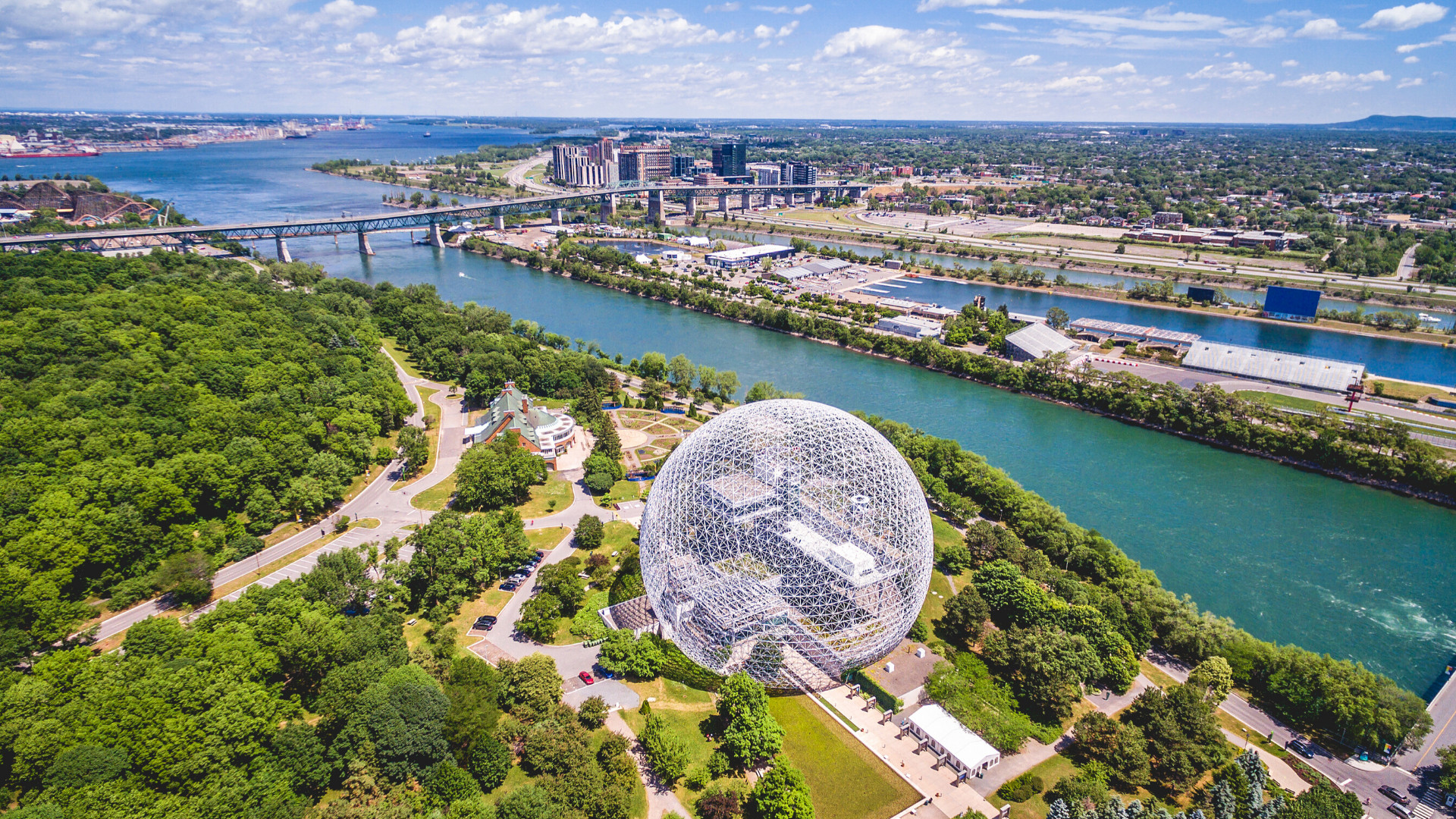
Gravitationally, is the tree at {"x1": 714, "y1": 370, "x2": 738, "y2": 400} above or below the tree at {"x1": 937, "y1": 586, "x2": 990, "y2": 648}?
above

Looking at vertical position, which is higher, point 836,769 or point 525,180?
point 525,180

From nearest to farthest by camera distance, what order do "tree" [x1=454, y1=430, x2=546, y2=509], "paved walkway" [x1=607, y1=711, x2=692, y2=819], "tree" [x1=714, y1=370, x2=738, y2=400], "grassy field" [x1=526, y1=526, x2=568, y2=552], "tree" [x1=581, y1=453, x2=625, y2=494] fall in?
"paved walkway" [x1=607, y1=711, x2=692, y2=819], "grassy field" [x1=526, y1=526, x2=568, y2=552], "tree" [x1=454, y1=430, x2=546, y2=509], "tree" [x1=581, y1=453, x2=625, y2=494], "tree" [x1=714, y1=370, x2=738, y2=400]

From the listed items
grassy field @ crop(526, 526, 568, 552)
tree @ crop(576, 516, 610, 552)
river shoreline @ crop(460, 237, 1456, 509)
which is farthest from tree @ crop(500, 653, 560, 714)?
river shoreline @ crop(460, 237, 1456, 509)

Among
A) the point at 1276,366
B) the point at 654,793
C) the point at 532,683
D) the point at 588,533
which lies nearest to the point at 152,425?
the point at 588,533

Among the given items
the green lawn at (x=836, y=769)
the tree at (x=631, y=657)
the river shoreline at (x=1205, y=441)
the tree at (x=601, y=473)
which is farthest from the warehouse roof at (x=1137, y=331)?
the tree at (x=631, y=657)

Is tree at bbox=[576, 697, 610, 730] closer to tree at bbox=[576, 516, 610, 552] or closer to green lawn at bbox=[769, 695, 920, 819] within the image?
green lawn at bbox=[769, 695, 920, 819]

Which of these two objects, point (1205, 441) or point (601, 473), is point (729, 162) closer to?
point (1205, 441)

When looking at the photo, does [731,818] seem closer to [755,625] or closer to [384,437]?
[755,625]
